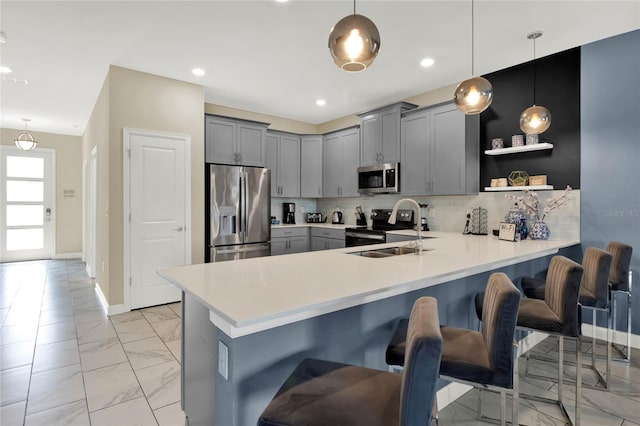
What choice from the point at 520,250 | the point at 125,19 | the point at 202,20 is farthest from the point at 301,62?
the point at 520,250

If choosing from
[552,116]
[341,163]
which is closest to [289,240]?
[341,163]

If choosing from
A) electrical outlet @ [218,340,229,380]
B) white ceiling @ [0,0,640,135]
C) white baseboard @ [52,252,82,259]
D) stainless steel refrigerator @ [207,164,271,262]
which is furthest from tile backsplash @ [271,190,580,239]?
white baseboard @ [52,252,82,259]

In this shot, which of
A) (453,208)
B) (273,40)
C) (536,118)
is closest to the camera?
(536,118)

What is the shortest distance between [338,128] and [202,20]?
11.7 ft

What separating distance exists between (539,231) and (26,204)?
956 centimetres

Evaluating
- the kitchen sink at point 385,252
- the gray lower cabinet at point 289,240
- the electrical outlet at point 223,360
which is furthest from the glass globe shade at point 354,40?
the gray lower cabinet at point 289,240

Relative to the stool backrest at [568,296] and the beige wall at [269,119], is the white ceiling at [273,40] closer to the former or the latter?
the beige wall at [269,119]

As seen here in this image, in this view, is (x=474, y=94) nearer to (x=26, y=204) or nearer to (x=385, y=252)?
(x=385, y=252)

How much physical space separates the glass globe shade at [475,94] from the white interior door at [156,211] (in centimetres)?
333

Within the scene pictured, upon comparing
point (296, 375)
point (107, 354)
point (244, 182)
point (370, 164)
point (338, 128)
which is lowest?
point (107, 354)

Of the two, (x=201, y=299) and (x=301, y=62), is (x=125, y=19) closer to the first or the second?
(x=301, y=62)

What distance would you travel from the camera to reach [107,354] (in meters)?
2.85

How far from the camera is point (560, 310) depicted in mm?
1846

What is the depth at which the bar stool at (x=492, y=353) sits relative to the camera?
1.32m
